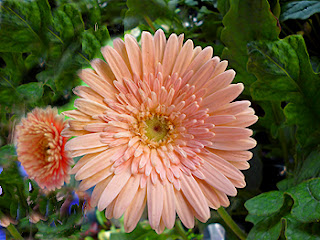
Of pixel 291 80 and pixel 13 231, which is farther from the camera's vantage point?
pixel 291 80

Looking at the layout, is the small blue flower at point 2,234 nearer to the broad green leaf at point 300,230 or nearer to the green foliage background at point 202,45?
the green foliage background at point 202,45

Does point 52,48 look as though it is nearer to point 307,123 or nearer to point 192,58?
point 192,58

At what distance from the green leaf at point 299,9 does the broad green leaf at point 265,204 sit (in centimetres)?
22

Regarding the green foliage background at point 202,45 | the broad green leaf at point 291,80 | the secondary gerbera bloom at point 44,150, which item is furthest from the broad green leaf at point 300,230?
the secondary gerbera bloom at point 44,150

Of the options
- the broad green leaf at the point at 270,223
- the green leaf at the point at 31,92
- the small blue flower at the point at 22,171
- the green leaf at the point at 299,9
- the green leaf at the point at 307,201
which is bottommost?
the broad green leaf at the point at 270,223

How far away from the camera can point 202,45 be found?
1.06 ft

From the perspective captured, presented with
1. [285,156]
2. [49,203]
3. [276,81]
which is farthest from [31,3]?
[285,156]

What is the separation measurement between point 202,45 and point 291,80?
109mm

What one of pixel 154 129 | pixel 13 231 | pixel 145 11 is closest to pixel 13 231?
pixel 13 231

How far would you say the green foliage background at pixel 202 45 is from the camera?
0.70 feet

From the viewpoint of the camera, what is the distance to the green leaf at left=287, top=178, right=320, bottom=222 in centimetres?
28

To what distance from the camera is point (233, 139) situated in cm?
21

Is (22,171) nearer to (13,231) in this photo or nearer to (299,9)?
(13,231)

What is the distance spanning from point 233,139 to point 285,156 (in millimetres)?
306
